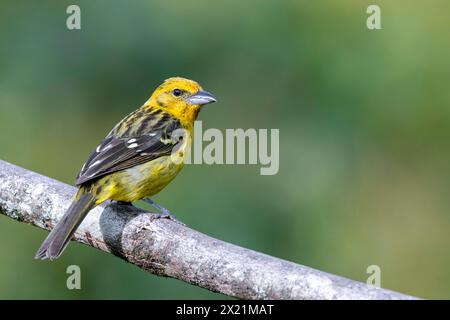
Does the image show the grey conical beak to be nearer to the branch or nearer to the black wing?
the black wing

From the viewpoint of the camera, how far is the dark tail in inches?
175

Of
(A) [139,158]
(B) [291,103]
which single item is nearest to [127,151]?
(A) [139,158]

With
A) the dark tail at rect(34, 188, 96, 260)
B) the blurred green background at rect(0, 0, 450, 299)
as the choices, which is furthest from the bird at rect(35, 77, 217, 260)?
the blurred green background at rect(0, 0, 450, 299)

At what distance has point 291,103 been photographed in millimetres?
7969

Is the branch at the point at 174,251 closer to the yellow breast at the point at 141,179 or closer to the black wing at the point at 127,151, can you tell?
the yellow breast at the point at 141,179

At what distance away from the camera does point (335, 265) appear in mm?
6859

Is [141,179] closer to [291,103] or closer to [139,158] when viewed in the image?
[139,158]

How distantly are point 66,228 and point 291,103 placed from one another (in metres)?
3.86

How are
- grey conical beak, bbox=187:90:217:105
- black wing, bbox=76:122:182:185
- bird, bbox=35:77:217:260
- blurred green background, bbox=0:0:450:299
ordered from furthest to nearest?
blurred green background, bbox=0:0:450:299 < grey conical beak, bbox=187:90:217:105 < black wing, bbox=76:122:182:185 < bird, bbox=35:77:217:260

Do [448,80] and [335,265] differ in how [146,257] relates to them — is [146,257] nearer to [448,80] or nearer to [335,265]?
[335,265]

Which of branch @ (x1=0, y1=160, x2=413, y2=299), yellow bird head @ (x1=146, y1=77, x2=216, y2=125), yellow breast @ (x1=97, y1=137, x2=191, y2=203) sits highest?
yellow bird head @ (x1=146, y1=77, x2=216, y2=125)

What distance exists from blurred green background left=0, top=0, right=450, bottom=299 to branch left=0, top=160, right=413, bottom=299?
5.87ft

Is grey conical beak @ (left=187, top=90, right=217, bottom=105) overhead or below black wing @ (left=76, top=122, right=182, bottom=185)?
overhead

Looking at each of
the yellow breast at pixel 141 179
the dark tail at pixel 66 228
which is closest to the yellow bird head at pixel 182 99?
the yellow breast at pixel 141 179
